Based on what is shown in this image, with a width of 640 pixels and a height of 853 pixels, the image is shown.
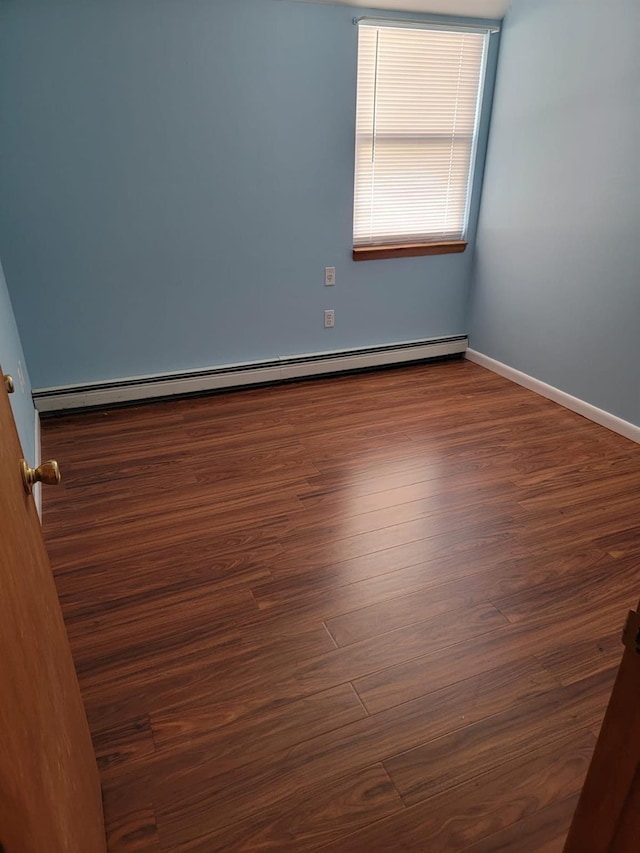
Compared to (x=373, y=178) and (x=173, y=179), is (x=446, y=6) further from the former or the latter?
(x=173, y=179)

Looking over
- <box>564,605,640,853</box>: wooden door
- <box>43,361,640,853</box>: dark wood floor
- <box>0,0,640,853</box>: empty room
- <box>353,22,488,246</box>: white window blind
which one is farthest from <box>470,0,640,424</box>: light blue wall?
<box>564,605,640,853</box>: wooden door

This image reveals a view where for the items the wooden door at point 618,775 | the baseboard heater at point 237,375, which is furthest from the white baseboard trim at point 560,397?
the wooden door at point 618,775

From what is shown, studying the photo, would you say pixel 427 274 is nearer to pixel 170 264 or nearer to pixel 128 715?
pixel 170 264

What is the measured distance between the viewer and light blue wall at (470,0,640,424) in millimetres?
2734

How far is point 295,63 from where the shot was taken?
119 inches

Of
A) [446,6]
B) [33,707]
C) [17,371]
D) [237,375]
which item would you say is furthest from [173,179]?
[33,707]

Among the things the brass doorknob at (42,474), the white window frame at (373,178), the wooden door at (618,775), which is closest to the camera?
the wooden door at (618,775)

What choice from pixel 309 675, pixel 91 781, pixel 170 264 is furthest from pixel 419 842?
pixel 170 264

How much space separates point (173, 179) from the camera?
3010mm

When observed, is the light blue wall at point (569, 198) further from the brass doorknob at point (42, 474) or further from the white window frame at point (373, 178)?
the brass doorknob at point (42, 474)

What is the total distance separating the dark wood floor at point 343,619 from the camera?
1.29 metres

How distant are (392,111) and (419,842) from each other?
3.47 metres

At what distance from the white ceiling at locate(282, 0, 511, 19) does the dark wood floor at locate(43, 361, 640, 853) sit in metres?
2.23

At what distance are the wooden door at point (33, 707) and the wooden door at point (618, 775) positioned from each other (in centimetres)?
71
